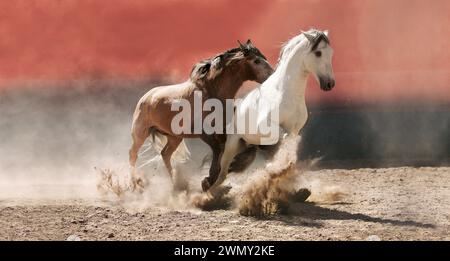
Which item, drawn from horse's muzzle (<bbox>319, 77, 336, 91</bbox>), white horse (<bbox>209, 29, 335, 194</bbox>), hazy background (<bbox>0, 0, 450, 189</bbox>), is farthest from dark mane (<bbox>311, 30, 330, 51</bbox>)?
hazy background (<bbox>0, 0, 450, 189</bbox>)

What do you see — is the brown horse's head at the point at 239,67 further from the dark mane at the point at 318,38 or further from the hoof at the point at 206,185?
the hoof at the point at 206,185

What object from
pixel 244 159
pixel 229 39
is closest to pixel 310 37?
pixel 244 159

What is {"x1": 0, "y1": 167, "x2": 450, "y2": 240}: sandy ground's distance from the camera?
197 inches

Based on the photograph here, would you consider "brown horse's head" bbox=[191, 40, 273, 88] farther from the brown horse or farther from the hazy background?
the hazy background

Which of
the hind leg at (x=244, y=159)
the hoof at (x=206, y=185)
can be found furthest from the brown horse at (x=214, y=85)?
the hind leg at (x=244, y=159)

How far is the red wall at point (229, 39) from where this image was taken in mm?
8164

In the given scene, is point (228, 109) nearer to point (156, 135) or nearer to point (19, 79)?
point (156, 135)

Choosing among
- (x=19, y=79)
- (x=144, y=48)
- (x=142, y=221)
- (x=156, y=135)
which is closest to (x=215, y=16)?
(x=144, y=48)

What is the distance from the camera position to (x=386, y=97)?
26.8 feet

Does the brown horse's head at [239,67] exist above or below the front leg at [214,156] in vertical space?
above

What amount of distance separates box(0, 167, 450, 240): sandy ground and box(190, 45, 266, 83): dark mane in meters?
1.17

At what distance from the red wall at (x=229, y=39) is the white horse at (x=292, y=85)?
90.3 inches

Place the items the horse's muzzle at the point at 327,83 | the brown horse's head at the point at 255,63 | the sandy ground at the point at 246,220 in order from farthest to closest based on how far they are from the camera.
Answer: the brown horse's head at the point at 255,63 → the horse's muzzle at the point at 327,83 → the sandy ground at the point at 246,220

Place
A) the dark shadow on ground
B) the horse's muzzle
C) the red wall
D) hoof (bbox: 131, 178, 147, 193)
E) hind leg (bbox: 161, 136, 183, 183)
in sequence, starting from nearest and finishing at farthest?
the dark shadow on ground → the horse's muzzle → hoof (bbox: 131, 178, 147, 193) → hind leg (bbox: 161, 136, 183, 183) → the red wall
